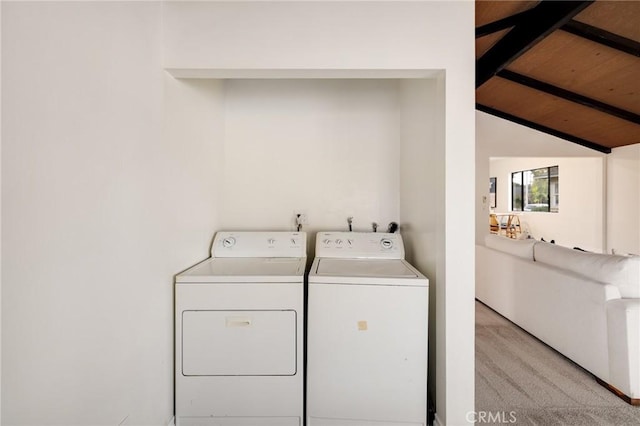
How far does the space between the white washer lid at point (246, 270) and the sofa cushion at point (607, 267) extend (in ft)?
7.18

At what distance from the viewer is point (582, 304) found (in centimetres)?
215

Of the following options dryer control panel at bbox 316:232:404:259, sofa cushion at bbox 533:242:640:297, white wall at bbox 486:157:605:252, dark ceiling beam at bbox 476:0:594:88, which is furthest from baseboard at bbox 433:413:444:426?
white wall at bbox 486:157:605:252

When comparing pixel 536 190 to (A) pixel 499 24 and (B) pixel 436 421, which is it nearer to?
(A) pixel 499 24

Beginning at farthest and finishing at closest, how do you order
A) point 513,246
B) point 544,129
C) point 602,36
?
point 544,129
point 513,246
point 602,36

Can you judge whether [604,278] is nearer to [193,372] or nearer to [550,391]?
[550,391]

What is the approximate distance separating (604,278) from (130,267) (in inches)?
120

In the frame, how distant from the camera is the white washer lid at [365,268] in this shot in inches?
64.5

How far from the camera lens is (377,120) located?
96.9 inches

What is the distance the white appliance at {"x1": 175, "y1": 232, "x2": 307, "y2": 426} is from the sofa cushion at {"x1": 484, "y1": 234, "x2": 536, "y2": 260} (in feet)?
8.42

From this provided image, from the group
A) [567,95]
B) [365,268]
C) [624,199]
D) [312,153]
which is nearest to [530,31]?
[567,95]

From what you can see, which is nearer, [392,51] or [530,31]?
[392,51]

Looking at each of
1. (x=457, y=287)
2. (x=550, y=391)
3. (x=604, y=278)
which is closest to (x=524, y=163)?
(x=604, y=278)

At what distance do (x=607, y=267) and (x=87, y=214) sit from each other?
3.16 meters

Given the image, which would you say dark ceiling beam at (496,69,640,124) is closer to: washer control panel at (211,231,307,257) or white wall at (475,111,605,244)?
white wall at (475,111,605,244)
